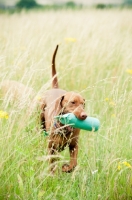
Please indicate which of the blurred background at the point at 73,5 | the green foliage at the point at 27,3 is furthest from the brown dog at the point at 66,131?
the green foliage at the point at 27,3

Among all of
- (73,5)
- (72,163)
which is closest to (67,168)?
(72,163)

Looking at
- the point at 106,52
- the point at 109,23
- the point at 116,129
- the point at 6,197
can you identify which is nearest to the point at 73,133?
the point at 116,129

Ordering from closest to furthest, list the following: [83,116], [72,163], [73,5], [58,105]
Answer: [83,116], [72,163], [58,105], [73,5]

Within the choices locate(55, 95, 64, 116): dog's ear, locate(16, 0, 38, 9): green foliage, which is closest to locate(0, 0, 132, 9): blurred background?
locate(16, 0, 38, 9): green foliage

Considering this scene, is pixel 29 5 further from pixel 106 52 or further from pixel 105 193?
pixel 105 193

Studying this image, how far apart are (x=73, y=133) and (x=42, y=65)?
6.12ft

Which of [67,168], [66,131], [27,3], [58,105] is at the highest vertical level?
[27,3]

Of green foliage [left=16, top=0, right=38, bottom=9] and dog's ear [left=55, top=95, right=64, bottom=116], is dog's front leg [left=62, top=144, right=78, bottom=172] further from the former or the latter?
green foliage [left=16, top=0, right=38, bottom=9]

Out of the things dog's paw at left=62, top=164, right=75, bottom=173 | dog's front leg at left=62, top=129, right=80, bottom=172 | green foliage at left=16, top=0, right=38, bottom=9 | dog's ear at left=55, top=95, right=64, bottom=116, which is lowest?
dog's paw at left=62, top=164, right=75, bottom=173

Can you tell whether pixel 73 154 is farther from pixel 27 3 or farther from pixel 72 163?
pixel 27 3

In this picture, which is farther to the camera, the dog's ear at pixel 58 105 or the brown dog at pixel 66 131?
the dog's ear at pixel 58 105

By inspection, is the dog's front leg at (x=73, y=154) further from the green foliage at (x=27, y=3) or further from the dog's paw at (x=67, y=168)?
the green foliage at (x=27, y=3)

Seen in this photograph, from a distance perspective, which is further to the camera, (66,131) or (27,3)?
(27,3)

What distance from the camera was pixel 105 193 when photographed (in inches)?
104
